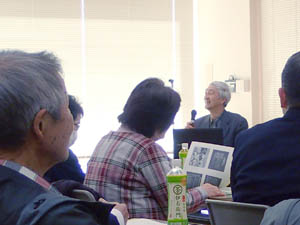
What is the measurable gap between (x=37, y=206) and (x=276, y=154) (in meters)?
1.28

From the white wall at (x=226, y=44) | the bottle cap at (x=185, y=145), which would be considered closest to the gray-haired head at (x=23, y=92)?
the bottle cap at (x=185, y=145)

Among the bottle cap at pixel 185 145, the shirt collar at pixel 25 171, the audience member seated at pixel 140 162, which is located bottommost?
the bottle cap at pixel 185 145

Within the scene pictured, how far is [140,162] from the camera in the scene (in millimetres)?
2160

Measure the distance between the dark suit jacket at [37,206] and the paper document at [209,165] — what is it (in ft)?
5.36

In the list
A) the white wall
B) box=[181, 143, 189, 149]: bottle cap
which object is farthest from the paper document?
the white wall

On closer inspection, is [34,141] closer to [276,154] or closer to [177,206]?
[177,206]

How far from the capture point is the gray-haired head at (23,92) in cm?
101

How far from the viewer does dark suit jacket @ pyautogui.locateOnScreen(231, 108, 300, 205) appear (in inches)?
75.5

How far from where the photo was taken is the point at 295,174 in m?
1.91

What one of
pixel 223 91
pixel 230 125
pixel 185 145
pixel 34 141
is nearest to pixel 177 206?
pixel 34 141

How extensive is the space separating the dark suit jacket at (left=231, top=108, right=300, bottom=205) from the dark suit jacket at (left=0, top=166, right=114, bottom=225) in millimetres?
1097

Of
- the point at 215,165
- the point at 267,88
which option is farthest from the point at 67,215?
the point at 267,88

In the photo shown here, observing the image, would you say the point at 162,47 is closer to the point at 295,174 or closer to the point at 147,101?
the point at 147,101

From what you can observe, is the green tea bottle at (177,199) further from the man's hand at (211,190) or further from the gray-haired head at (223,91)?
the gray-haired head at (223,91)
